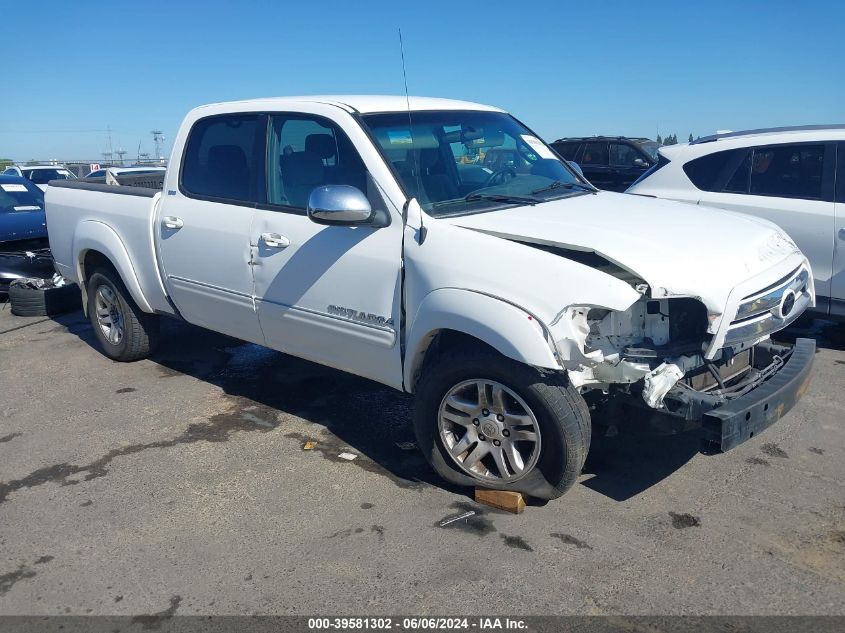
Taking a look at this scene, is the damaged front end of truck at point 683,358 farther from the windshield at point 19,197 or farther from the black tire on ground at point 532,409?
the windshield at point 19,197

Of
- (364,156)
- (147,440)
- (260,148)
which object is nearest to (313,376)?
(147,440)

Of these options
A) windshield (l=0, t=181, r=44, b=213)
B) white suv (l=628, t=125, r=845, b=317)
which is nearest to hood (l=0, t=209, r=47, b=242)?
windshield (l=0, t=181, r=44, b=213)

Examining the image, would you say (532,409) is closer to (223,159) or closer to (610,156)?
(223,159)

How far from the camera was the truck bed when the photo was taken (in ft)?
18.2

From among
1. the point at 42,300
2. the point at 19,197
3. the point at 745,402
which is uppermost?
the point at 19,197

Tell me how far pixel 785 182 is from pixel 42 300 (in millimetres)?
7636

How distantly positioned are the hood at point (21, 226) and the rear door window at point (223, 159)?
16.2 ft

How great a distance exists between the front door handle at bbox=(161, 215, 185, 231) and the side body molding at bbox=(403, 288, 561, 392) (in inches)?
85.8

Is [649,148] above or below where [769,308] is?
above

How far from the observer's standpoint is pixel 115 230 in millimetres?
5816

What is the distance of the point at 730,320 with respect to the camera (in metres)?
3.35

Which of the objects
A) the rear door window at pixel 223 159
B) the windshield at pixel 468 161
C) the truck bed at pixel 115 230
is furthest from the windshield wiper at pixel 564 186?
the truck bed at pixel 115 230

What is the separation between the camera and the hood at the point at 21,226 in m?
9.11

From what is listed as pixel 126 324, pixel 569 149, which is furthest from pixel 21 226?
pixel 569 149
